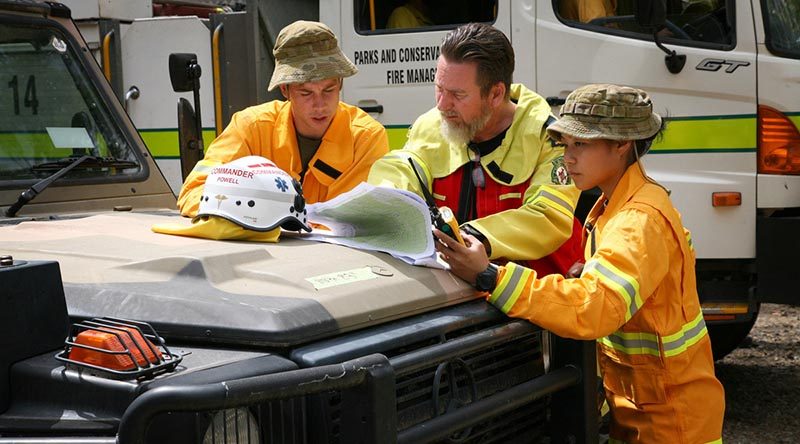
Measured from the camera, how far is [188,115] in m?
3.76

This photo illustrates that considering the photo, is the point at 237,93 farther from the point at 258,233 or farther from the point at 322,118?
the point at 258,233

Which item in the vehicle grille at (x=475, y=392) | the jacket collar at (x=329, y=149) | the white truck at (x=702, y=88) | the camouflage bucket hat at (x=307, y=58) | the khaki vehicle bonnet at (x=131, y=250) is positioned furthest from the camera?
the white truck at (x=702, y=88)

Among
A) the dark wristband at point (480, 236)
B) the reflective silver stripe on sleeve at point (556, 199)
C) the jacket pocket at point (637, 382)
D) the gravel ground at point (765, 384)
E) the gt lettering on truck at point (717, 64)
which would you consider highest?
the gt lettering on truck at point (717, 64)

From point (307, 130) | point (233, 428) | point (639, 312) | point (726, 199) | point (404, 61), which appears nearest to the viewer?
point (233, 428)

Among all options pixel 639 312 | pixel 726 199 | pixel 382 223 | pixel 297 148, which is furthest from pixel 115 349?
pixel 726 199

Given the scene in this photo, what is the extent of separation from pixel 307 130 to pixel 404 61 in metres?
2.54

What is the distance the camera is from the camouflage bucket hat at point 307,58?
135 inches

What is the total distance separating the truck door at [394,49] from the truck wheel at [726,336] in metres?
2.11

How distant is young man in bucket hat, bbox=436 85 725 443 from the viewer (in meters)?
2.61

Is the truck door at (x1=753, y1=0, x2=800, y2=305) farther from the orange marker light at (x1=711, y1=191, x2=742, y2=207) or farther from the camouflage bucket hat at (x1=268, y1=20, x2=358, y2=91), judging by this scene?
the camouflage bucket hat at (x1=268, y1=20, x2=358, y2=91)

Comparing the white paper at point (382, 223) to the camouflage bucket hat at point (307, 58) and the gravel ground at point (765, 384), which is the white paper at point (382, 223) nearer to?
the camouflage bucket hat at point (307, 58)

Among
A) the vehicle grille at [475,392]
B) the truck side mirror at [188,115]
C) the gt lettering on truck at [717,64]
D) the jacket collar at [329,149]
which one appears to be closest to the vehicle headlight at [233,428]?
the vehicle grille at [475,392]

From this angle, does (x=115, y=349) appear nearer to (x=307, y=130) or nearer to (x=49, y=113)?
(x=307, y=130)

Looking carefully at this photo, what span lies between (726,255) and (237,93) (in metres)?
2.90
